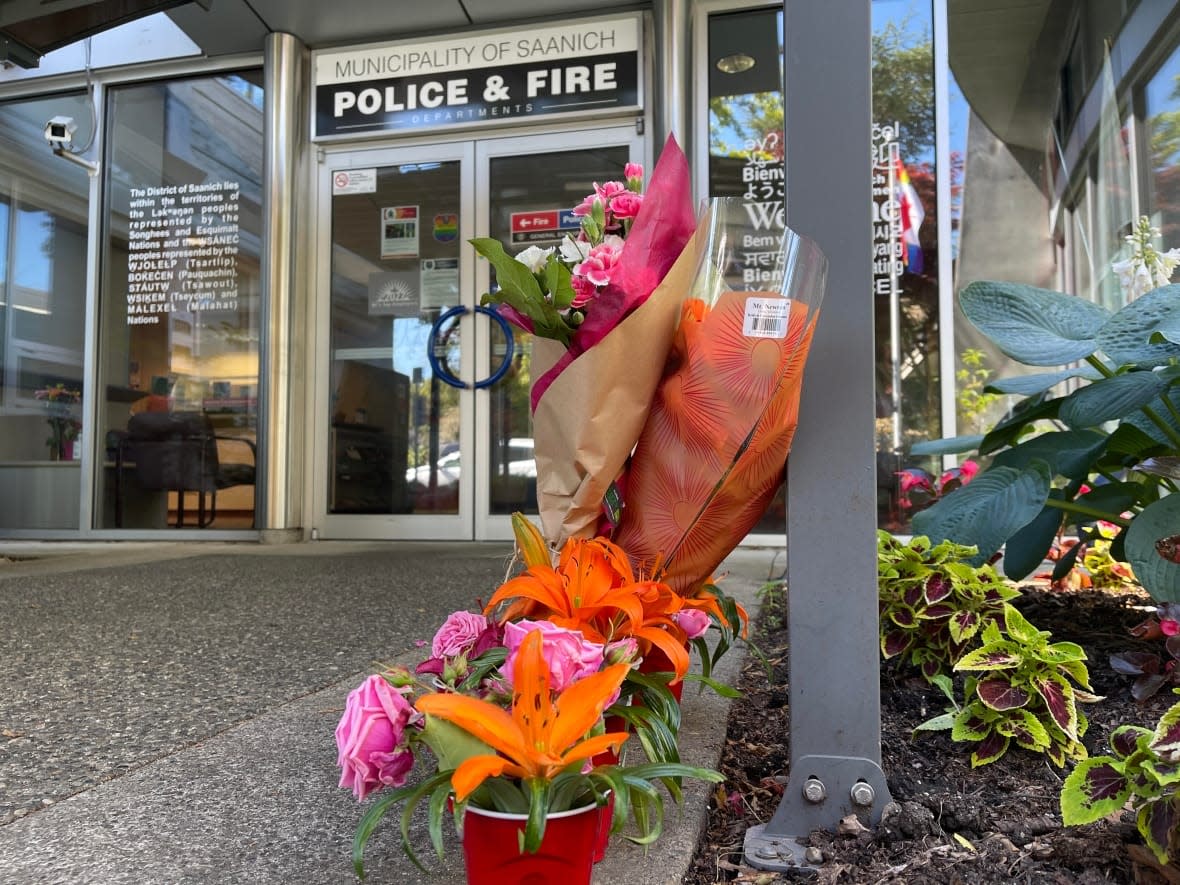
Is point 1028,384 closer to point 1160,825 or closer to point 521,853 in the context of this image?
point 1160,825

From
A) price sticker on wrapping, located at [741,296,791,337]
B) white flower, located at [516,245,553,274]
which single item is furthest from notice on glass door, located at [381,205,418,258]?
price sticker on wrapping, located at [741,296,791,337]

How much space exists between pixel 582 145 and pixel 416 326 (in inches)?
58.2

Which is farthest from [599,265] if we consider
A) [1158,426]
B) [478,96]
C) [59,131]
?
[59,131]

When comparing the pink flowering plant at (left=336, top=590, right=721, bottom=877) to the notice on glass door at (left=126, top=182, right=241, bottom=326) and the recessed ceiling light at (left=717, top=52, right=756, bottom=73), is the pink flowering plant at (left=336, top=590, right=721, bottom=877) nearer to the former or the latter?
the recessed ceiling light at (left=717, top=52, right=756, bottom=73)

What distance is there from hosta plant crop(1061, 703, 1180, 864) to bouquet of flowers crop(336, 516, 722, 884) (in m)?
0.44

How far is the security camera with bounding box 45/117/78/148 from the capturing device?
476 cm

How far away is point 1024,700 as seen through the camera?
1.23 metres

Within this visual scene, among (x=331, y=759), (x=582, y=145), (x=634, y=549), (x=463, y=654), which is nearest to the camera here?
(x=463, y=654)

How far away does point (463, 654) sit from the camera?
947 millimetres

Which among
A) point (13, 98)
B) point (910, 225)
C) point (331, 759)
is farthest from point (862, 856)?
point (13, 98)

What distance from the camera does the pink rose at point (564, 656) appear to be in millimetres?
791

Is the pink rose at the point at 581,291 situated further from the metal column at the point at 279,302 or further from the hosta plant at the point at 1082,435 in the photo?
the metal column at the point at 279,302

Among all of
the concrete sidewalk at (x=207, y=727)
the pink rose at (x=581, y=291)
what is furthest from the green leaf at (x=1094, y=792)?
the pink rose at (x=581, y=291)

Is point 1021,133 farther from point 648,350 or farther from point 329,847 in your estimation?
point 329,847
